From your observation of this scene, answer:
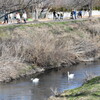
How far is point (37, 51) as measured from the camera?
2786cm

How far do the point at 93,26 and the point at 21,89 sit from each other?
20.9 meters

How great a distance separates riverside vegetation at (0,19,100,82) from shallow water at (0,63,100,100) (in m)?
1.20

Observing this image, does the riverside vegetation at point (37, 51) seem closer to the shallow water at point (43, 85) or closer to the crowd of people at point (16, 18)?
the shallow water at point (43, 85)

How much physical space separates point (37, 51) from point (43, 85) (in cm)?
651

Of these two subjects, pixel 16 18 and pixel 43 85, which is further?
pixel 16 18

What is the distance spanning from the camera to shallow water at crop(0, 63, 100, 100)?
1872 centimetres

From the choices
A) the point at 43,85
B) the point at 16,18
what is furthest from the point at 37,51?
the point at 16,18

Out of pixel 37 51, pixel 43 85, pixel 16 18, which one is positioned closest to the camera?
pixel 43 85

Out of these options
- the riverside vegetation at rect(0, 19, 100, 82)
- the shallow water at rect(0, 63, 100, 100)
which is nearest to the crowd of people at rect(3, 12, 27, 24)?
the riverside vegetation at rect(0, 19, 100, 82)

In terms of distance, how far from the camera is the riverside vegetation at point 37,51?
82.5 ft

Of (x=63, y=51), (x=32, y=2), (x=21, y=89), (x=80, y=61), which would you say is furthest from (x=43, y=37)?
(x=32, y=2)

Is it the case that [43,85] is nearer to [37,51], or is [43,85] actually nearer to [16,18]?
[37,51]

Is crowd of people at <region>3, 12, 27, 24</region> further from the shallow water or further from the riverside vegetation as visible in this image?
the shallow water

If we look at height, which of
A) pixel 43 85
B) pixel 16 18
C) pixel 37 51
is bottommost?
pixel 43 85
